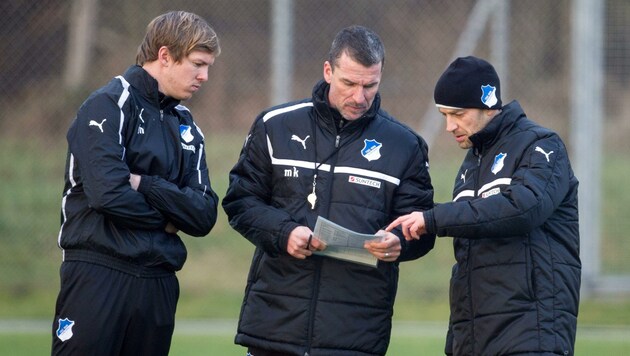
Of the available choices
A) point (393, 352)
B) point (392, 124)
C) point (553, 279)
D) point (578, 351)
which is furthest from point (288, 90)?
point (553, 279)

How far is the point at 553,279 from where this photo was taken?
14.3ft

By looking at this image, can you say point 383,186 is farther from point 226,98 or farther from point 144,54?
point 226,98

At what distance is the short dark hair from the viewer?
4.68 m

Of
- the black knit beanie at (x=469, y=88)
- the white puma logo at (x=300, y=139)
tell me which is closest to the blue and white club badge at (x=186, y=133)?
the white puma logo at (x=300, y=139)

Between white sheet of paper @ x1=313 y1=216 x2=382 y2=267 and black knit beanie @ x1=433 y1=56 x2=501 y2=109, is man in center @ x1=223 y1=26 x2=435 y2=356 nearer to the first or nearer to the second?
white sheet of paper @ x1=313 y1=216 x2=382 y2=267

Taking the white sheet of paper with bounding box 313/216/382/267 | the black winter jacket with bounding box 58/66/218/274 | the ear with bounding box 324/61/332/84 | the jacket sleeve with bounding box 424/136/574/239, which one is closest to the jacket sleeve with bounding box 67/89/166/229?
the black winter jacket with bounding box 58/66/218/274

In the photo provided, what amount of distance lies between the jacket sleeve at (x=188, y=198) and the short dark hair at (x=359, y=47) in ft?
2.61

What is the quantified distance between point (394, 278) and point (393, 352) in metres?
3.62

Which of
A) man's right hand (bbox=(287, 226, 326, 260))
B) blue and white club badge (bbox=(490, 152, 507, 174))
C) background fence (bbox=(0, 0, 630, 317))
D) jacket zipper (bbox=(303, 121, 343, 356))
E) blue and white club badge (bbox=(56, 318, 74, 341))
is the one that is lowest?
blue and white club badge (bbox=(56, 318, 74, 341))

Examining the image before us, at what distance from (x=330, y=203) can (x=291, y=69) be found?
5413mm

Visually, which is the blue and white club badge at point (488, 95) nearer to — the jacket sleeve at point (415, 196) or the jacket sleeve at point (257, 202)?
the jacket sleeve at point (415, 196)

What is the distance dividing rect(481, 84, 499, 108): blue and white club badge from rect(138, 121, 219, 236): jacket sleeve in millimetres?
1320

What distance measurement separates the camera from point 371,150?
4.76m

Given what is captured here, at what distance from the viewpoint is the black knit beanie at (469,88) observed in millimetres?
4566
